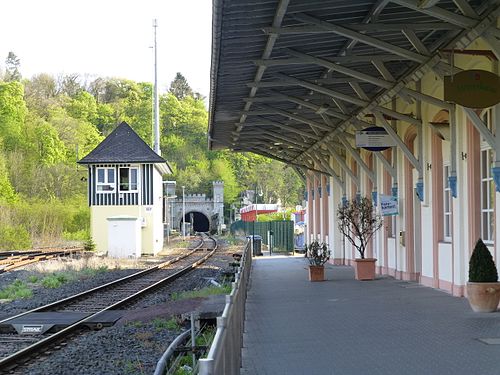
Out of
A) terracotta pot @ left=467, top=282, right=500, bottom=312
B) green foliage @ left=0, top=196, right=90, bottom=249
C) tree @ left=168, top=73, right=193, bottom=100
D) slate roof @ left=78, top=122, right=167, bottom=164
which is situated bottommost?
terracotta pot @ left=467, top=282, right=500, bottom=312

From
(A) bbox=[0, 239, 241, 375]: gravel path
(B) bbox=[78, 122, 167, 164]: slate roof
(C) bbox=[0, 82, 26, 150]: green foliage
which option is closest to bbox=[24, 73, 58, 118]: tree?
(C) bbox=[0, 82, 26, 150]: green foliage

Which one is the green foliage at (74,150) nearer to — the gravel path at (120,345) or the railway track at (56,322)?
the railway track at (56,322)

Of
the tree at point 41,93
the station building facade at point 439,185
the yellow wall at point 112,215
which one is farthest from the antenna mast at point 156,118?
the station building facade at point 439,185

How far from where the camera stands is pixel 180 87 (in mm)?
157500

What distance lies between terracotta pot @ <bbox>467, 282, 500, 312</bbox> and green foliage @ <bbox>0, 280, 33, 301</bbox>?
11.8 metres

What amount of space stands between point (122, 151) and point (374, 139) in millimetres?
31637

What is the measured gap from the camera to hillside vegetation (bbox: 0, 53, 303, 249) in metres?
55.0

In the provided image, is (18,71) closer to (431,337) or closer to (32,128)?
(32,128)

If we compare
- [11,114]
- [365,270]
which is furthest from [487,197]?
[11,114]

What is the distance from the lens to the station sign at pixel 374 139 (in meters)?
18.2

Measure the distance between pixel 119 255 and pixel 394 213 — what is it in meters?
25.1

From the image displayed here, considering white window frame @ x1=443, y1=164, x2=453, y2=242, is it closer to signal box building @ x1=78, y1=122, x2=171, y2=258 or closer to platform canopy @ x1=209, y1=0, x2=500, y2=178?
platform canopy @ x1=209, y1=0, x2=500, y2=178

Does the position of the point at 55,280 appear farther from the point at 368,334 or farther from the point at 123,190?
the point at 123,190

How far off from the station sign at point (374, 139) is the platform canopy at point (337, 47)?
0.48m
